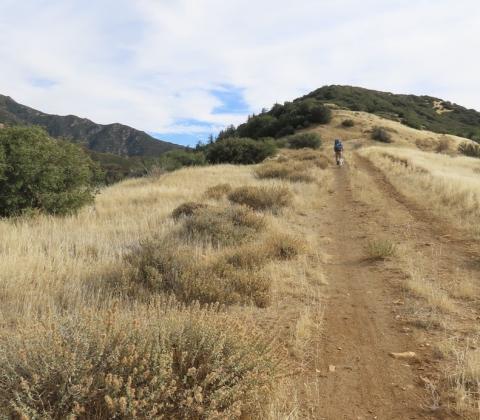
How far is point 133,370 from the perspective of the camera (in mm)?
2828

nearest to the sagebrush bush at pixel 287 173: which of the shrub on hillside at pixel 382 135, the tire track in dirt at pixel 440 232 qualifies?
the tire track in dirt at pixel 440 232

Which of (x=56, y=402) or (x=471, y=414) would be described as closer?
(x=56, y=402)

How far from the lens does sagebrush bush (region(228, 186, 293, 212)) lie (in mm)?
12664

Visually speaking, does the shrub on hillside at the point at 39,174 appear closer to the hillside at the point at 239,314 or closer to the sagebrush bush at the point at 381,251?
the hillside at the point at 239,314

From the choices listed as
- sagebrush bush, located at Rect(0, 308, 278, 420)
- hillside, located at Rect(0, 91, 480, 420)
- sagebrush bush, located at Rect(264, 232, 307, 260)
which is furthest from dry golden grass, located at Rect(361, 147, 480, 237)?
sagebrush bush, located at Rect(0, 308, 278, 420)

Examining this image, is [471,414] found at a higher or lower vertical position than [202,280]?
lower

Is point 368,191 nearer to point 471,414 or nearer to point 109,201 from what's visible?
point 109,201

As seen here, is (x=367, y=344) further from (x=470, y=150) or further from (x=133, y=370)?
(x=470, y=150)

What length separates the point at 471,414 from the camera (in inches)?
126

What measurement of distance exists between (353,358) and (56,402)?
112 inches

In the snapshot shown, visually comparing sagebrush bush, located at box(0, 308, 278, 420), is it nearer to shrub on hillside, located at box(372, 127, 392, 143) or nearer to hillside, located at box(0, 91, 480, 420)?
hillside, located at box(0, 91, 480, 420)

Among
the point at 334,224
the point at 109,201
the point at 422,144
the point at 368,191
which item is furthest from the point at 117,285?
the point at 422,144

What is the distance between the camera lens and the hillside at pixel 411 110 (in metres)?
68.9

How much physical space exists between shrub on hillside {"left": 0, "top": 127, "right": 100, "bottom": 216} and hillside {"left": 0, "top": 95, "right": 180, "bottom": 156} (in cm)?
13869
